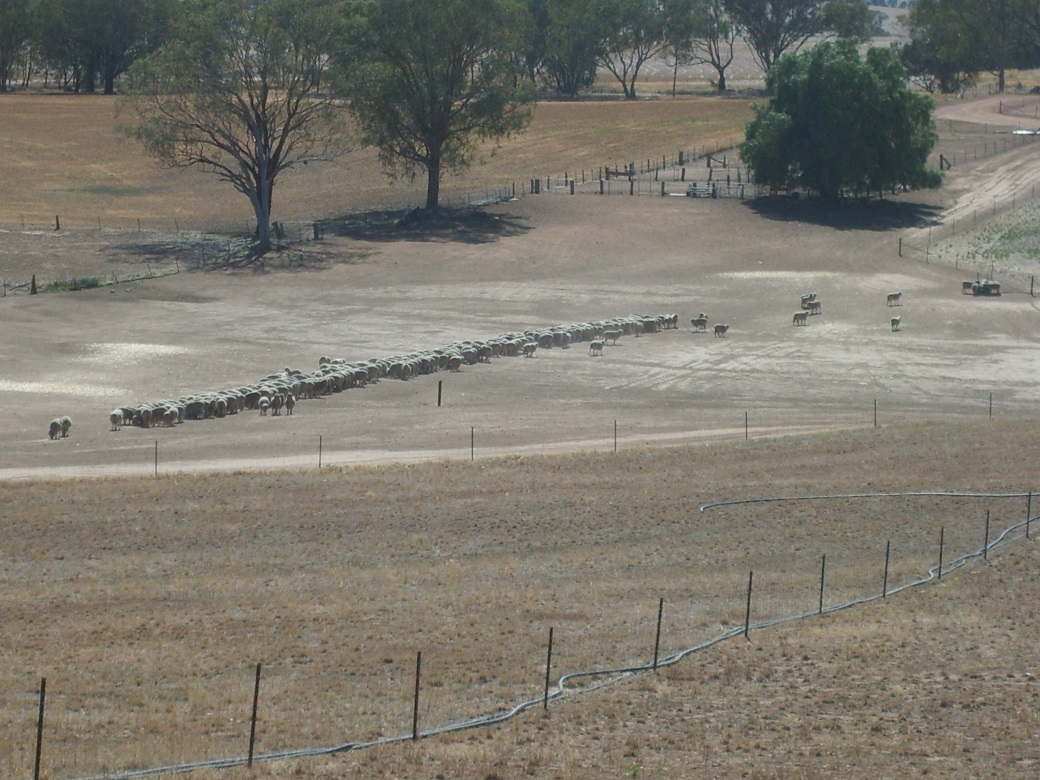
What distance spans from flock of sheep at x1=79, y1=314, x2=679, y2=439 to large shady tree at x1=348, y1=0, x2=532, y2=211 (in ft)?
93.4

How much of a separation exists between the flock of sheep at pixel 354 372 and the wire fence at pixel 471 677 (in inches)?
834

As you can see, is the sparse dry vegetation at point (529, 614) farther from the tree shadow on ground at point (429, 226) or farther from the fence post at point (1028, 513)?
the tree shadow on ground at point (429, 226)

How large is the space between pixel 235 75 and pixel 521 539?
52.3 metres

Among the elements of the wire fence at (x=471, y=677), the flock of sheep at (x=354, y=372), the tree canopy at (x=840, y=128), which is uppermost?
the tree canopy at (x=840, y=128)

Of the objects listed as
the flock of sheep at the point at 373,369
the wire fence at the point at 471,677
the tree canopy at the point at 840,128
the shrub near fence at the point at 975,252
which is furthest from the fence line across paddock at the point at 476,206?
the wire fence at the point at 471,677

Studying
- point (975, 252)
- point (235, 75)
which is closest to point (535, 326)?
point (235, 75)

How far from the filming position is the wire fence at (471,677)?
1917cm

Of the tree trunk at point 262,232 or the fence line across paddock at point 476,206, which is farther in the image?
the tree trunk at point 262,232

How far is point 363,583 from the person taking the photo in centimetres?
2852

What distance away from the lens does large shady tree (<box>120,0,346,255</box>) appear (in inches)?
3054

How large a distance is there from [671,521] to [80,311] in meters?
39.9

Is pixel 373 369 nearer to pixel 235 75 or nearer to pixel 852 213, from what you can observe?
pixel 235 75

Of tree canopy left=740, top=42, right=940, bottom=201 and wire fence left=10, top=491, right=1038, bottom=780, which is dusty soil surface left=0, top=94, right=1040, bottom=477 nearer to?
tree canopy left=740, top=42, right=940, bottom=201

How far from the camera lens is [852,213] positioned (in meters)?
90.5
